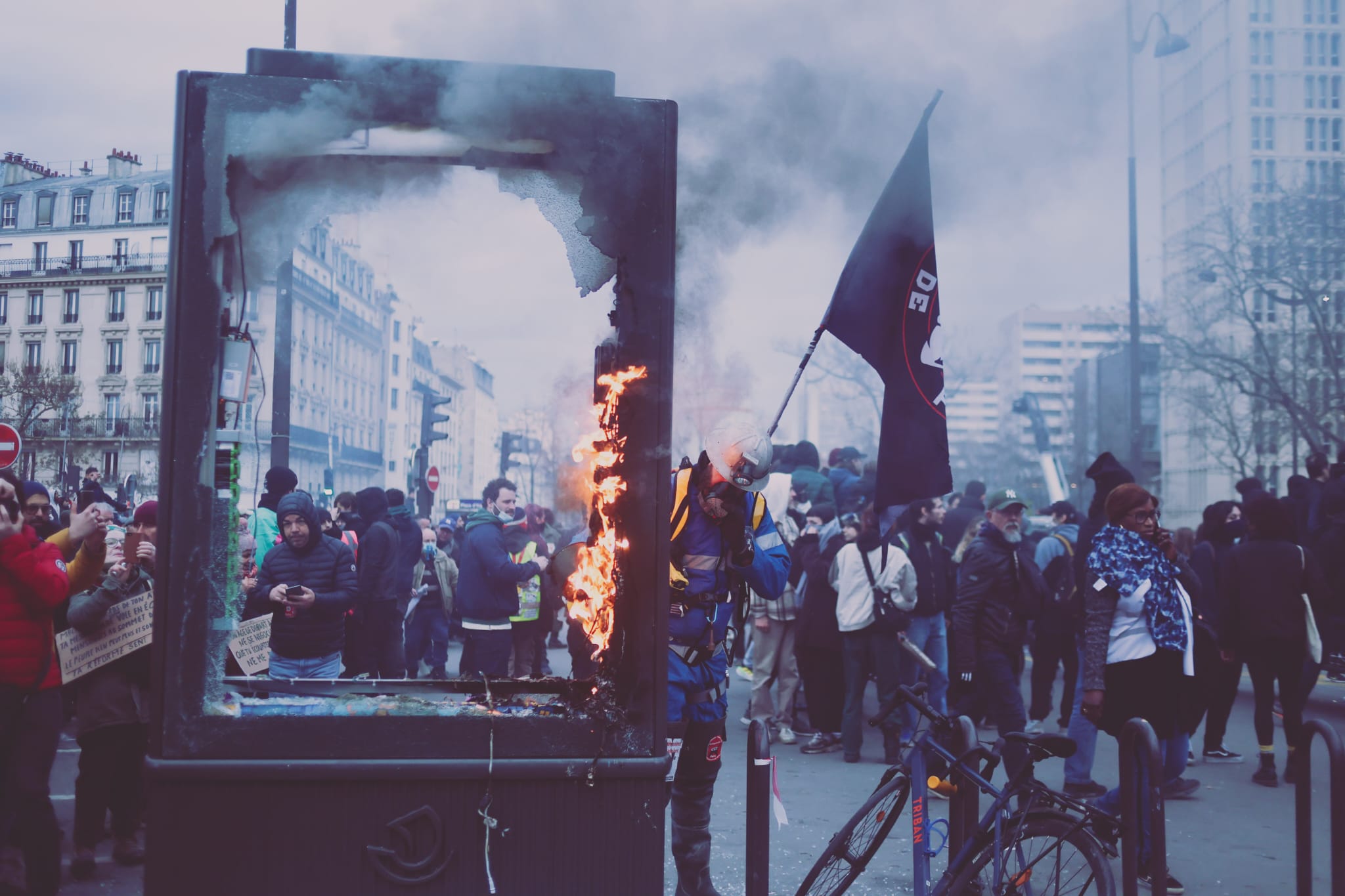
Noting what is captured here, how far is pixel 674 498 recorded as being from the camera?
15.3 feet

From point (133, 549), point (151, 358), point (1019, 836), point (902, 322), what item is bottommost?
point (1019, 836)

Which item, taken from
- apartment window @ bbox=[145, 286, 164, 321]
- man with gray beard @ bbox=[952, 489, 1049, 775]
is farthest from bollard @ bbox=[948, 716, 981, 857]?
apartment window @ bbox=[145, 286, 164, 321]

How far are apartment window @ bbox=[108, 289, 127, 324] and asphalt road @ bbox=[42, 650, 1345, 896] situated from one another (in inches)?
1115

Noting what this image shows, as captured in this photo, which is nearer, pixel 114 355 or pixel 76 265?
pixel 76 265

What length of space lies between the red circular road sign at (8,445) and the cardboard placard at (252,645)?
28.8 feet

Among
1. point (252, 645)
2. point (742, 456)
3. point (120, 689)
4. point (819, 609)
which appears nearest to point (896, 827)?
point (742, 456)

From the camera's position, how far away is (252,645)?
5.19m

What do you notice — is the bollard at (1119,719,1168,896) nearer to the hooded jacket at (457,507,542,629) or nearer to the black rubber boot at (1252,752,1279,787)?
the black rubber boot at (1252,752,1279,787)

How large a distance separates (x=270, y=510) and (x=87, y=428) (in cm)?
2947

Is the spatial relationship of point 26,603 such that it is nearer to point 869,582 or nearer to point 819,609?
point 869,582

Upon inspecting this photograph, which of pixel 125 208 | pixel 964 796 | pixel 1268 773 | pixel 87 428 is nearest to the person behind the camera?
pixel 964 796

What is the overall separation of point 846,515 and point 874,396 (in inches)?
965

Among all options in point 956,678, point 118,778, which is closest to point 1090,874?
point 956,678

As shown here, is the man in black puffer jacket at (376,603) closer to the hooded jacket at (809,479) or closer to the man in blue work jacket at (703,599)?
the hooded jacket at (809,479)
